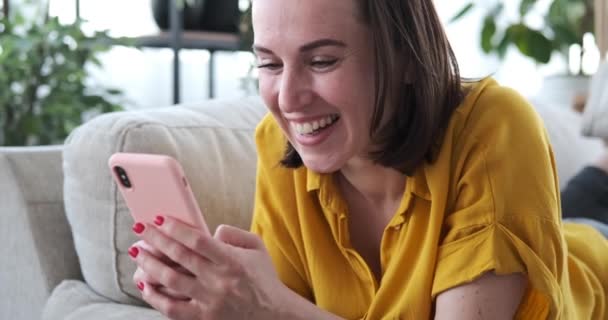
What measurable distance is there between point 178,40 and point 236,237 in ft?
7.35

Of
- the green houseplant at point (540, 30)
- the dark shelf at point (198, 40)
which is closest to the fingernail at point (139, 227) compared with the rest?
the dark shelf at point (198, 40)

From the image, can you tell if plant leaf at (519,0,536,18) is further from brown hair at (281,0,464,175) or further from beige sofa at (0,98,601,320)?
brown hair at (281,0,464,175)

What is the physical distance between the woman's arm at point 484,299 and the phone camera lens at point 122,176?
1.25 feet

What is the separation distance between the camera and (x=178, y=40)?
307 centimetres

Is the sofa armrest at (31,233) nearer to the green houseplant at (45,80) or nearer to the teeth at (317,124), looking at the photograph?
the teeth at (317,124)

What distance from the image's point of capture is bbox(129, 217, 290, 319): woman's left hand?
86cm

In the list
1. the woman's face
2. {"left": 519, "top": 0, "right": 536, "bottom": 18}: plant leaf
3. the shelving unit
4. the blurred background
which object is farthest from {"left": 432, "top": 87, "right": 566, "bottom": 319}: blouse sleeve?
{"left": 519, "top": 0, "right": 536, "bottom": 18}: plant leaf

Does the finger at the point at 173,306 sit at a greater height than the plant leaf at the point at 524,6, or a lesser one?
lesser

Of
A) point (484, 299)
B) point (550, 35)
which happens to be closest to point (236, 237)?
point (484, 299)

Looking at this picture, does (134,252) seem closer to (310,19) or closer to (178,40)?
(310,19)

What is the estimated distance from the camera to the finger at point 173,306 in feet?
2.98

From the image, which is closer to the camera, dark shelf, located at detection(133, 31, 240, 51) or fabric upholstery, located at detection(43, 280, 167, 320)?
fabric upholstery, located at detection(43, 280, 167, 320)

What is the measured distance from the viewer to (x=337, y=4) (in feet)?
2.90

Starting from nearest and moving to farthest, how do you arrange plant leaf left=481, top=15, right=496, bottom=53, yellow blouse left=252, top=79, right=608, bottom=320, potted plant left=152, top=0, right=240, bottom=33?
yellow blouse left=252, top=79, right=608, bottom=320, potted plant left=152, top=0, right=240, bottom=33, plant leaf left=481, top=15, right=496, bottom=53
